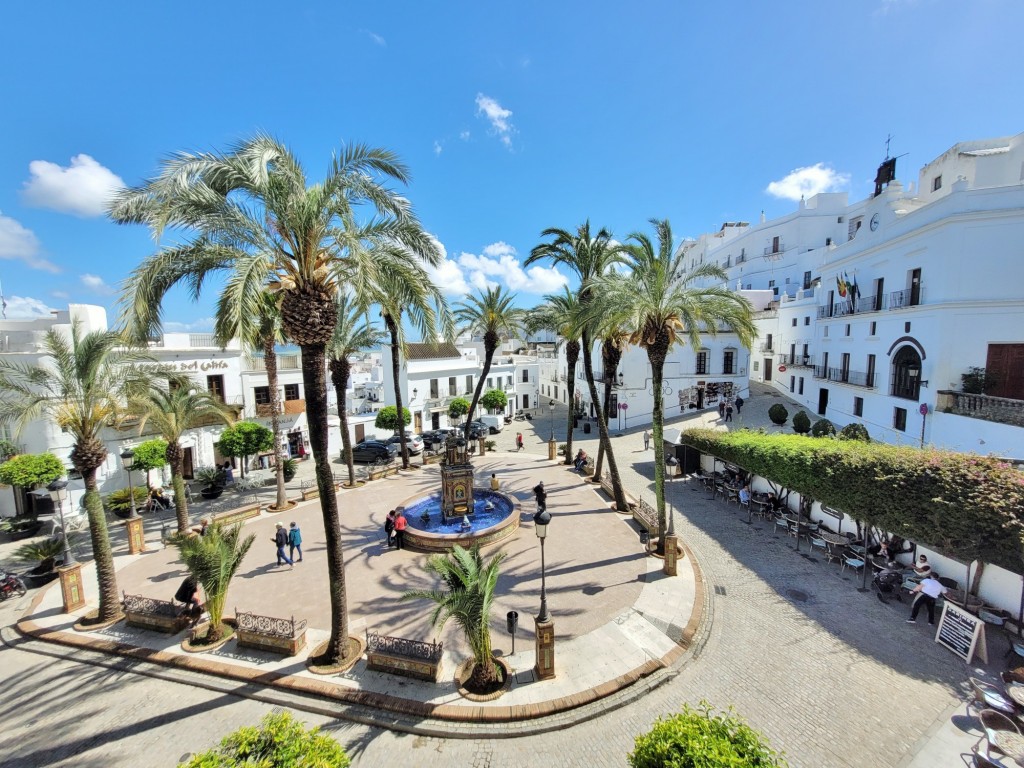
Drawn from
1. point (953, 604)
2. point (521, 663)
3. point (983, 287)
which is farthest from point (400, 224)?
point (983, 287)

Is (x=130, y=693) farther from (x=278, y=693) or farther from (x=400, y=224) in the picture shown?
(x=400, y=224)

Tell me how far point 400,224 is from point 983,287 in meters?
23.2

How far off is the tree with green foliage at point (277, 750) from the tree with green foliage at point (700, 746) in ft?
10.2

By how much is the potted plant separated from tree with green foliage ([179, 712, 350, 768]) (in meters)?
17.9

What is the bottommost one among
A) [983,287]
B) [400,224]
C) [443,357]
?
[443,357]

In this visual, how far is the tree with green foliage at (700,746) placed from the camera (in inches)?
156

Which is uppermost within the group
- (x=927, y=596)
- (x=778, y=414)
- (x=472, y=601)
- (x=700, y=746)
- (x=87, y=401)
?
(x=87, y=401)

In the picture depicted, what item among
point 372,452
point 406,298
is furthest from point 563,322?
point 372,452

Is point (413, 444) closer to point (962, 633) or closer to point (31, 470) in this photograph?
point (31, 470)

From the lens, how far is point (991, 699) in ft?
20.6

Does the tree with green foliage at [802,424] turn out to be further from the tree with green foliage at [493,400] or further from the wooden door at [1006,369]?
the tree with green foliage at [493,400]

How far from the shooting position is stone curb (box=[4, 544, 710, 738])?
6.69 meters

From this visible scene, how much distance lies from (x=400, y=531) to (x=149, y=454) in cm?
1245

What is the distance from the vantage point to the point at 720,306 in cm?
1145
